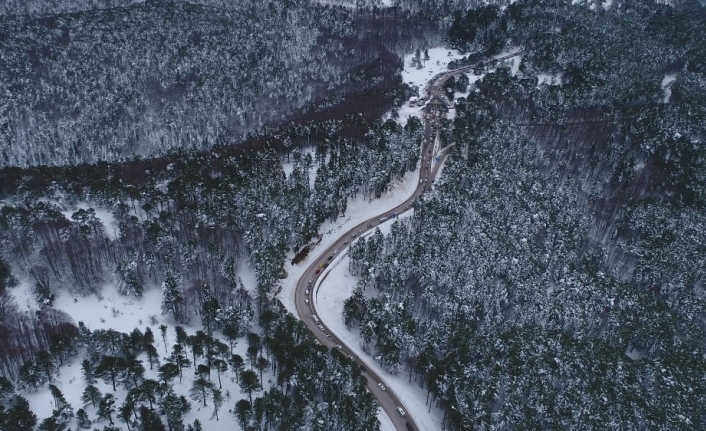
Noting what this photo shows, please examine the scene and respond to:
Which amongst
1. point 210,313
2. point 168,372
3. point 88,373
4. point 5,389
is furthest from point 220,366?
point 5,389

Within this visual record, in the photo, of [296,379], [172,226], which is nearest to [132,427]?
[296,379]

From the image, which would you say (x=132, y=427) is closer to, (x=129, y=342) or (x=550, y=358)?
(x=129, y=342)

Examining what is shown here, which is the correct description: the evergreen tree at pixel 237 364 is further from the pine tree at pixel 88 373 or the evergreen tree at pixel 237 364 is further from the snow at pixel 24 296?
the snow at pixel 24 296

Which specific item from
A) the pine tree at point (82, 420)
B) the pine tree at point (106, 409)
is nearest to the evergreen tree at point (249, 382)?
the pine tree at point (106, 409)

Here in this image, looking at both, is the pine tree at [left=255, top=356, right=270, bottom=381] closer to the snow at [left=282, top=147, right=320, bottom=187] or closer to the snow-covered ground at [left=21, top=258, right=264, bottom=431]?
the snow-covered ground at [left=21, top=258, right=264, bottom=431]

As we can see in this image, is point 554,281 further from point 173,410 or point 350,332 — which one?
point 173,410

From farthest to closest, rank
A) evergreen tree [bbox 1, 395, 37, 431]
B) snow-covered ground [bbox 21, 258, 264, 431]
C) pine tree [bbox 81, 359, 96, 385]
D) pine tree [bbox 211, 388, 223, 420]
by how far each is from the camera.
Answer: pine tree [bbox 81, 359, 96, 385], snow-covered ground [bbox 21, 258, 264, 431], pine tree [bbox 211, 388, 223, 420], evergreen tree [bbox 1, 395, 37, 431]

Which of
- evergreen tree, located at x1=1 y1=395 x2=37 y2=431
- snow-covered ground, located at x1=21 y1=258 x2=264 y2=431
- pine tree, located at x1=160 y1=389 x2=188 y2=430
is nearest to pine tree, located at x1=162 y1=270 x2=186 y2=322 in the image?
snow-covered ground, located at x1=21 y1=258 x2=264 y2=431
